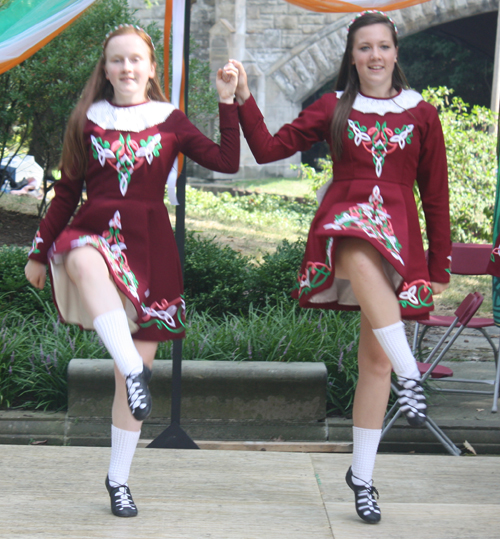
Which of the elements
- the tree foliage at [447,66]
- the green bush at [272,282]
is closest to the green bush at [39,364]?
the green bush at [272,282]

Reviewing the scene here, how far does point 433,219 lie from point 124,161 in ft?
4.11

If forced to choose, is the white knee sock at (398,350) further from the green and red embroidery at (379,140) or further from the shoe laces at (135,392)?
the shoe laces at (135,392)

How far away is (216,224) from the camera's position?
1039 cm

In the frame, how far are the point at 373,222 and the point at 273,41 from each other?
1370 cm

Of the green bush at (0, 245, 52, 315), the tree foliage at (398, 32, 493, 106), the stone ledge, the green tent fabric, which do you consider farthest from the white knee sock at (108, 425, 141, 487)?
the tree foliage at (398, 32, 493, 106)

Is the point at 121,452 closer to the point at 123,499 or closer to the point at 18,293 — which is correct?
the point at 123,499

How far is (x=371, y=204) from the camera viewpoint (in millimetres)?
2682

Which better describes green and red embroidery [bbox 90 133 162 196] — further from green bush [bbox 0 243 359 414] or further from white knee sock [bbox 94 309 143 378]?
green bush [bbox 0 243 359 414]

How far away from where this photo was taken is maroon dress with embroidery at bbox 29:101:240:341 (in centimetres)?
272

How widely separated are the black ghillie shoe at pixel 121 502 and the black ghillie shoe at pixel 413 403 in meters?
1.14

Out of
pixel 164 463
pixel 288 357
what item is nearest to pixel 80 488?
pixel 164 463

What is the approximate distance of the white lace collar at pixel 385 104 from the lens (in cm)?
274

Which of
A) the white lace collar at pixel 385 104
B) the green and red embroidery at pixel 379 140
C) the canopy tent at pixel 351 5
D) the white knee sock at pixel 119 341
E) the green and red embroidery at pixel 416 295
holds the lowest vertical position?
the white knee sock at pixel 119 341

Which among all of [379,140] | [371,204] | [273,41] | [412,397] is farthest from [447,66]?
[412,397]
